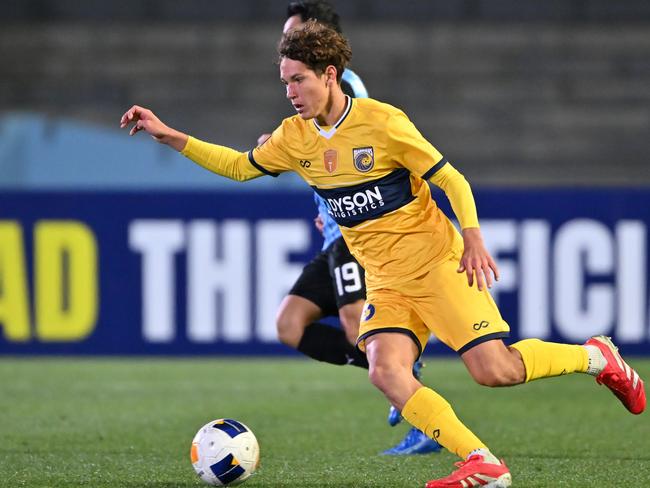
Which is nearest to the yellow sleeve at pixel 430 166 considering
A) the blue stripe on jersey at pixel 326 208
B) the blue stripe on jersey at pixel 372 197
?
the blue stripe on jersey at pixel 372 197

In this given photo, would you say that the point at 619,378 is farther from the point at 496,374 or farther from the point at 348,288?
the point at 348,288

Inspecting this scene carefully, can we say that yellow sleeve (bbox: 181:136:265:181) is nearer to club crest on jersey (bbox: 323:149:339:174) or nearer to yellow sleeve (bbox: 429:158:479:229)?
club crest on jersey (bbox: 323:149:339:174)

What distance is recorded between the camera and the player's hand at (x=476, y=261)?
4.30 metres

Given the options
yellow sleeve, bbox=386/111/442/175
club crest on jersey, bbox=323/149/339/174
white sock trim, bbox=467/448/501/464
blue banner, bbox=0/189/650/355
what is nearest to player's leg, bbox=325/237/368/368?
club crest on jersey, bbox=323/149/339/174

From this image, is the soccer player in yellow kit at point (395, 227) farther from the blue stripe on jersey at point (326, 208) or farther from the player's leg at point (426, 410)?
the blue stripe on jersey at point (326, 208)

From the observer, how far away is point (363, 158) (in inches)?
182

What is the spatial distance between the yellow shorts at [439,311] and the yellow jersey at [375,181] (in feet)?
0.16

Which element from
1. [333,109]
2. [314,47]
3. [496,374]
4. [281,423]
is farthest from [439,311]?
[281,423]

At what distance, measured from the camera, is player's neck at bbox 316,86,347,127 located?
4.64 metres

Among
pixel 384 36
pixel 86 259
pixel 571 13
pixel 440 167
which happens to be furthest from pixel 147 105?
pixel 440 167

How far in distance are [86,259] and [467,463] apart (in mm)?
5989

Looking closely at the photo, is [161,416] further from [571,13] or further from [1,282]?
[571,13]

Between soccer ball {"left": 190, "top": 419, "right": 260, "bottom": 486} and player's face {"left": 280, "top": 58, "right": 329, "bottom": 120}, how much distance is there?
121 centimetres

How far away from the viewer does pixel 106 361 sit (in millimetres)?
9703
